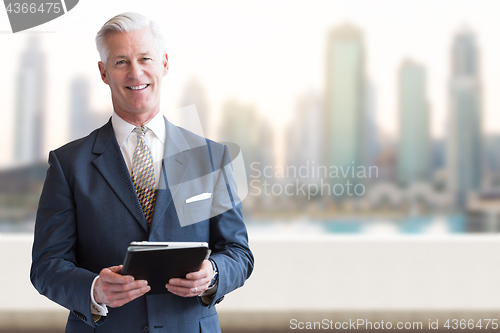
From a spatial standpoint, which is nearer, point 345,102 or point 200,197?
point 200,197

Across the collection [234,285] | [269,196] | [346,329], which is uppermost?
[234,285]

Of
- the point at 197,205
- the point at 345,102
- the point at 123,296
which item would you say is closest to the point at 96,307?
the point at 123,296

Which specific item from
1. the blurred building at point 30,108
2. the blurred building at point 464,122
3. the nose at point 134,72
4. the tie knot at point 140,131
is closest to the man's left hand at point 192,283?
the tie knot at point 140,131

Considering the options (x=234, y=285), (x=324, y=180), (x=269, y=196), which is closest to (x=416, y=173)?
(x=324, y=180)

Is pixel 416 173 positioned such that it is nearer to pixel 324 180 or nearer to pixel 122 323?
pixel 324 180

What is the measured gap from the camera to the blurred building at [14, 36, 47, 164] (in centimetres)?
318

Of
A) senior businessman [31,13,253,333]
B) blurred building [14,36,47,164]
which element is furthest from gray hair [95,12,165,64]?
blurred building [14,36,47,164]

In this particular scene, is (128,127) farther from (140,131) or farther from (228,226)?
(228,226)

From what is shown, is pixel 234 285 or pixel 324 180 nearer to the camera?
pixel 234 285

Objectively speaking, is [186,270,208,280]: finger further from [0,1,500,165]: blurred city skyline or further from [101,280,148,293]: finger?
[0,1,500,165]: blurred city skyline

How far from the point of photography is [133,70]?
3.53 feet

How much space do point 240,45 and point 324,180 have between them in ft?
3.68

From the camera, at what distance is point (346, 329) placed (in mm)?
2881

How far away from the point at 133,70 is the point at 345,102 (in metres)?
2.42
